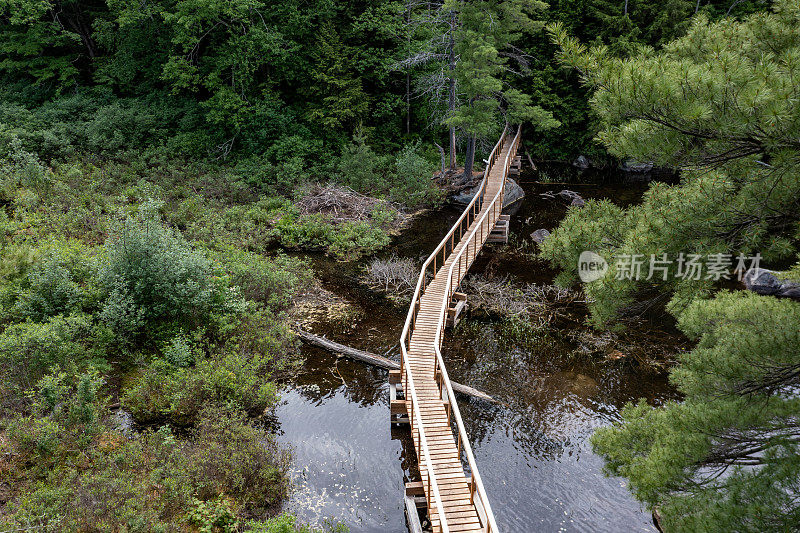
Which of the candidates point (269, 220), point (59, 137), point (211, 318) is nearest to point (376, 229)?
point (269, 220)

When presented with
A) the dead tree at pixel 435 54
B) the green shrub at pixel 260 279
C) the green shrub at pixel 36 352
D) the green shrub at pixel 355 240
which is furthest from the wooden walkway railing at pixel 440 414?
the dead tree at pixel 435 54

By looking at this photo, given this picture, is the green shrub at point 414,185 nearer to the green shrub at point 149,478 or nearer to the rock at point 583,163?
the rock at point 583,163

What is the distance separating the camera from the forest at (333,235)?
4.82 m

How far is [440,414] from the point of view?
33.0 ft

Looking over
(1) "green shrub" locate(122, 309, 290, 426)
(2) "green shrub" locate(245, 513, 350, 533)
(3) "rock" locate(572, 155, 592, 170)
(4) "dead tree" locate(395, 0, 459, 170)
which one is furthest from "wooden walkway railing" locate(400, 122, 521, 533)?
(3) "rock" locate(572, 155, 592, 170)

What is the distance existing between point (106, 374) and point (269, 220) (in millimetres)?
11163

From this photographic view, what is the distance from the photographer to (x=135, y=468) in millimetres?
8328

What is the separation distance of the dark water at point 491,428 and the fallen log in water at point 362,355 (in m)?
0.26

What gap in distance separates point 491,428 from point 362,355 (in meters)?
4.07

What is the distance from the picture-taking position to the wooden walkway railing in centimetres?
771

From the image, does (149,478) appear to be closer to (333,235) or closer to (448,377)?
(448,377)

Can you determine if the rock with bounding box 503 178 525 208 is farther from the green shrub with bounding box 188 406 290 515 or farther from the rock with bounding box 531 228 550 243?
the green shrub with bounding box 188 406 290 515

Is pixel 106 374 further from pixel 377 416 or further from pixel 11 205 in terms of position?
pixel 11 205

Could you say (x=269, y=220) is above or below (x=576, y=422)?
above
